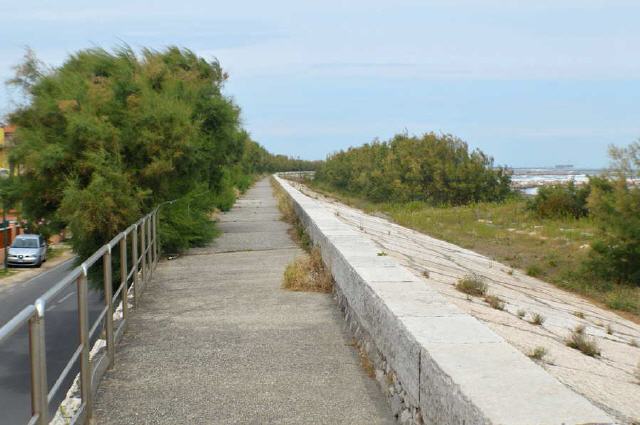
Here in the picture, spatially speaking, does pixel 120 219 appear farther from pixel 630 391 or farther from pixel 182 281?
pixel 630 391

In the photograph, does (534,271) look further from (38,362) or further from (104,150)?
(38,362)

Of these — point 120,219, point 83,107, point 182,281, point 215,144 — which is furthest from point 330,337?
point 215,144

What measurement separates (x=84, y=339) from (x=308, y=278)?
521 centimetres

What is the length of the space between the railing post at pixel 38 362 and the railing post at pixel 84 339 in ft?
3.41

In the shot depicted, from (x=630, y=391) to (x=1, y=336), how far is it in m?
4.05

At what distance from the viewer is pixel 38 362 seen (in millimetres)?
3697

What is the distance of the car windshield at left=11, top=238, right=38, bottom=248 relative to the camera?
165 ft

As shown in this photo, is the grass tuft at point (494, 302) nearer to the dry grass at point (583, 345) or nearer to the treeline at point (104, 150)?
the dry grass at point (583, 345)

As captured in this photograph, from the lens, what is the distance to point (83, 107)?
11977 millimetres

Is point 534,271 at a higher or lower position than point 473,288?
lower

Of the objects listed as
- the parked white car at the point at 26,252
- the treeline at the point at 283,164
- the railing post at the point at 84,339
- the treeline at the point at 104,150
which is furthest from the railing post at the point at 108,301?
the treeline at the point at 283,164

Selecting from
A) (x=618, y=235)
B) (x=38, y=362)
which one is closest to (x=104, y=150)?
(x=38, y=362)

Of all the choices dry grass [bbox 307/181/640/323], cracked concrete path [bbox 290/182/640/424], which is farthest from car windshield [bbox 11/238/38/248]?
cracked concrete path [bbox 290/182/640/424]

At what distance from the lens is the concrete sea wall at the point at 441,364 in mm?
3318
